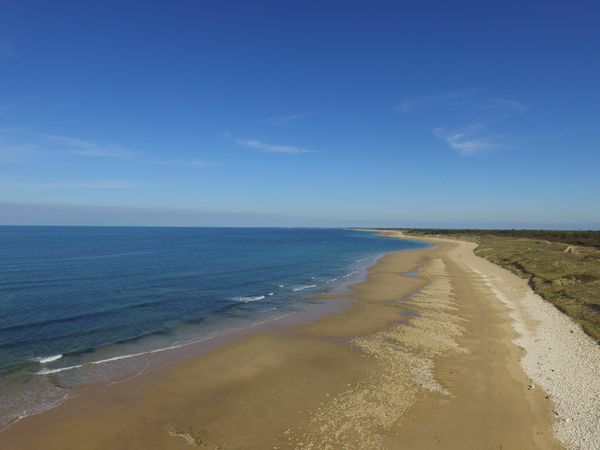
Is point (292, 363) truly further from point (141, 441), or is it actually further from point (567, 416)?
point (567, 416)

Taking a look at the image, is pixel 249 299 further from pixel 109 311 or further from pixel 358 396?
pixel 358 396

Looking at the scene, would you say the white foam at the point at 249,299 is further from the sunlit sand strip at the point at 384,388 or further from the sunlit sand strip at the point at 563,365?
the sunlit sand strip at the point at 563,365

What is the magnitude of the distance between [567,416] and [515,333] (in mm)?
11838

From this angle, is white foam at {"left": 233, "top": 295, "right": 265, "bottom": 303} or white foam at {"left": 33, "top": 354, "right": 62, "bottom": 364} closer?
white foam at {"left": 33, "top": 354, "right": 62, "bottom": 364}

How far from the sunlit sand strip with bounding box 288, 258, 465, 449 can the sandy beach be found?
0.07 m

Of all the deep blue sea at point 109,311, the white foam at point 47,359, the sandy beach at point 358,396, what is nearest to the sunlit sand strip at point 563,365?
the sandy beach at point 358,396

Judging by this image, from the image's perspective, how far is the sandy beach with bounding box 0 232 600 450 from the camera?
42.1 ft

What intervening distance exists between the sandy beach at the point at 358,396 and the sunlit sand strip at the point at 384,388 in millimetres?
66

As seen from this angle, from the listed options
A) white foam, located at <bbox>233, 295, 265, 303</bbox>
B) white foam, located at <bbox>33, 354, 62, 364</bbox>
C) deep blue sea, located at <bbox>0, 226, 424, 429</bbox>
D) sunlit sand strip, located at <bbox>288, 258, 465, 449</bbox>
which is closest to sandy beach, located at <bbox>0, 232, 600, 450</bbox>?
sunlit sand strip, located at <bbox>288, 258, 465, 449</bbox>

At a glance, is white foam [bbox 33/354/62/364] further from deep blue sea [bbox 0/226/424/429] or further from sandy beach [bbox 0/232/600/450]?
sandy beach [bbox 0/232/600/450]

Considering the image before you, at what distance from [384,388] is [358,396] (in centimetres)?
147

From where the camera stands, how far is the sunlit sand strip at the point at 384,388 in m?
12.9

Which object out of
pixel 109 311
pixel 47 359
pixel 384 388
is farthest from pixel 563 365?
pixel 109 311

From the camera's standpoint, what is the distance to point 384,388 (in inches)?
655
